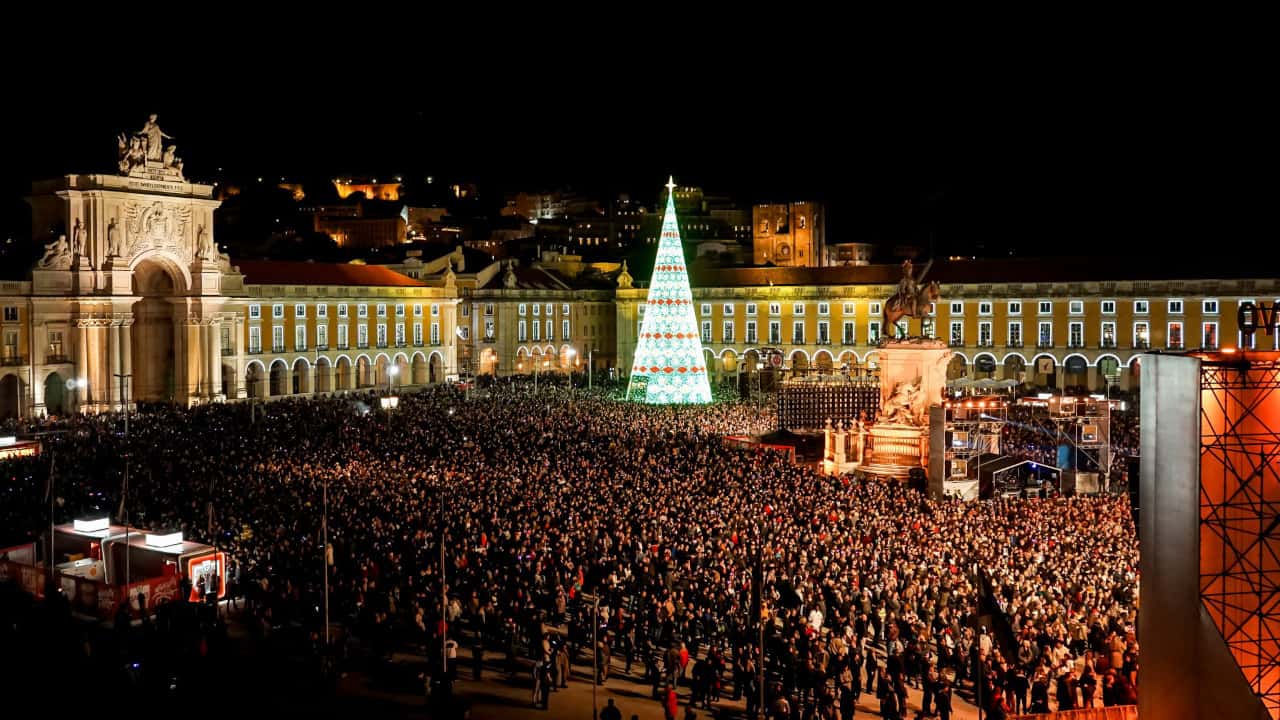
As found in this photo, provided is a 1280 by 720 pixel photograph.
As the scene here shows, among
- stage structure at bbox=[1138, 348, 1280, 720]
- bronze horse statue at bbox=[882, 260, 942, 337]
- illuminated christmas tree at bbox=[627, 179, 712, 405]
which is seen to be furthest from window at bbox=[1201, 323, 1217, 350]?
stage structure at bbox=[1138, 348, 1280, 720]

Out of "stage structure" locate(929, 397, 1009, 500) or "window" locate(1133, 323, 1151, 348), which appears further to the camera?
"window" locate(1133, 323, 1151, 348)

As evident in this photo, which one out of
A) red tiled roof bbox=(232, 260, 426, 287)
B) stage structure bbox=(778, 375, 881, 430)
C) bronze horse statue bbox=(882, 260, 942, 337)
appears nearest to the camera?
bronze horse statue bbox=(882, 260, 942, 337)

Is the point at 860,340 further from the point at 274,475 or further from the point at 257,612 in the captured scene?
the point at 257,612

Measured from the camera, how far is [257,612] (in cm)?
1827

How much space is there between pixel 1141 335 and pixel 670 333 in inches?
1250

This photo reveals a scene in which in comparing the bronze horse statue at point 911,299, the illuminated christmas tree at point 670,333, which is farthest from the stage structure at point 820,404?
the bronze horse statue at point 911,299

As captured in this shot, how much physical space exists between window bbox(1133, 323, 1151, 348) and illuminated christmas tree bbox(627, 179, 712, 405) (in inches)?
1188

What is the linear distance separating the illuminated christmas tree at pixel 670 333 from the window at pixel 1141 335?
30.2m

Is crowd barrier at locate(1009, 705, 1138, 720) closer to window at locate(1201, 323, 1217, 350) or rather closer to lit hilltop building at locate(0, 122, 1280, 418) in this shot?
lit hilltop building at locate(0, 122, 1280, 418)

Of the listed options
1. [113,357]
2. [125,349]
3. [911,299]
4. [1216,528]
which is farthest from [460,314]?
[1216,528]

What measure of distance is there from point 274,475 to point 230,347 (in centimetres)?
3168

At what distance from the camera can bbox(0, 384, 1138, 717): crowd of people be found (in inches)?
648

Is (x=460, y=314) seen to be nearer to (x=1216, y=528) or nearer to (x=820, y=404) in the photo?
(x=820, y=404)

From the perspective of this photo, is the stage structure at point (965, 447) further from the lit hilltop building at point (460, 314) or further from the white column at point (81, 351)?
the white column at point (81, 351)
